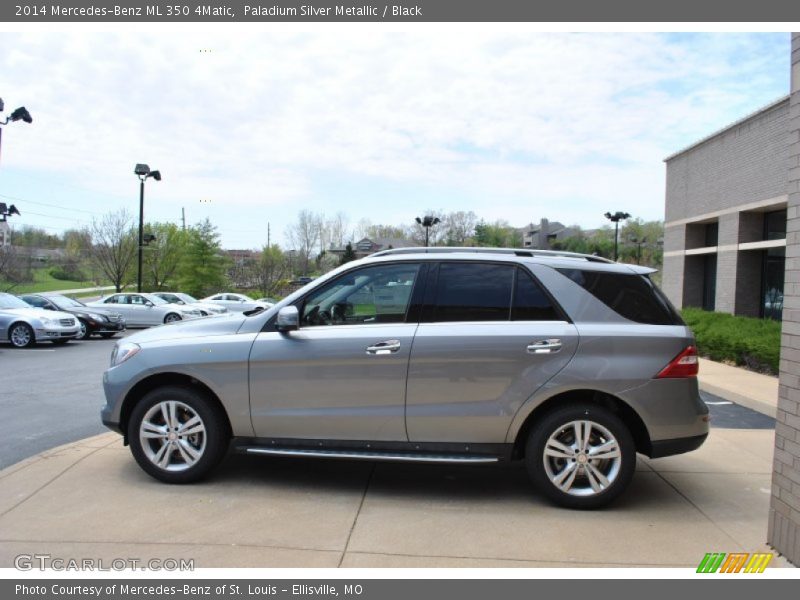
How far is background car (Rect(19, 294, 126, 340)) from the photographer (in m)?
18.6

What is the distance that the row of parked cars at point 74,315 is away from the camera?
625 inches

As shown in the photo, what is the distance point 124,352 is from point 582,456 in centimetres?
367

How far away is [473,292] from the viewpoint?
4516 millimetres

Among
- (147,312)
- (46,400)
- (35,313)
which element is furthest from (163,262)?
(46,400)

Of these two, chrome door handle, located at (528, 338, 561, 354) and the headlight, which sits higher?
chrome door handle, located at (528, 338, 561, 354)

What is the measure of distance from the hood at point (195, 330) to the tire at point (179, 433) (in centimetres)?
43

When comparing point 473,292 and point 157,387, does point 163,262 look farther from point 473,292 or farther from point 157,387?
point 473,292

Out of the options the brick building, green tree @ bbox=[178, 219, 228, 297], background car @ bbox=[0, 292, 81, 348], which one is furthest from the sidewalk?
green tree @ bbox=[178, 219, 228, 297]

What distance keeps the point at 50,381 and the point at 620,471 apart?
374 inches

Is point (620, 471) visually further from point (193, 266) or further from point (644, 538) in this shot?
point (193, 266)

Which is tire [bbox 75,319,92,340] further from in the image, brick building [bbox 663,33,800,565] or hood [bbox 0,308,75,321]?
brick building [bbox 663,33,800,565]

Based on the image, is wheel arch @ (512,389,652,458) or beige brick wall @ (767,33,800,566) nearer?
beige brick wall @ (767,33,800,566)

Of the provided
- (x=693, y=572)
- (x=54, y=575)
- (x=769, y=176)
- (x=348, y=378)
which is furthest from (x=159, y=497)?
(x=769, y=176)

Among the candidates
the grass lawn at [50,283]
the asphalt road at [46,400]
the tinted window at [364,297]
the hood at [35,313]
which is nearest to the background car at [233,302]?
the hood at [35,313]
